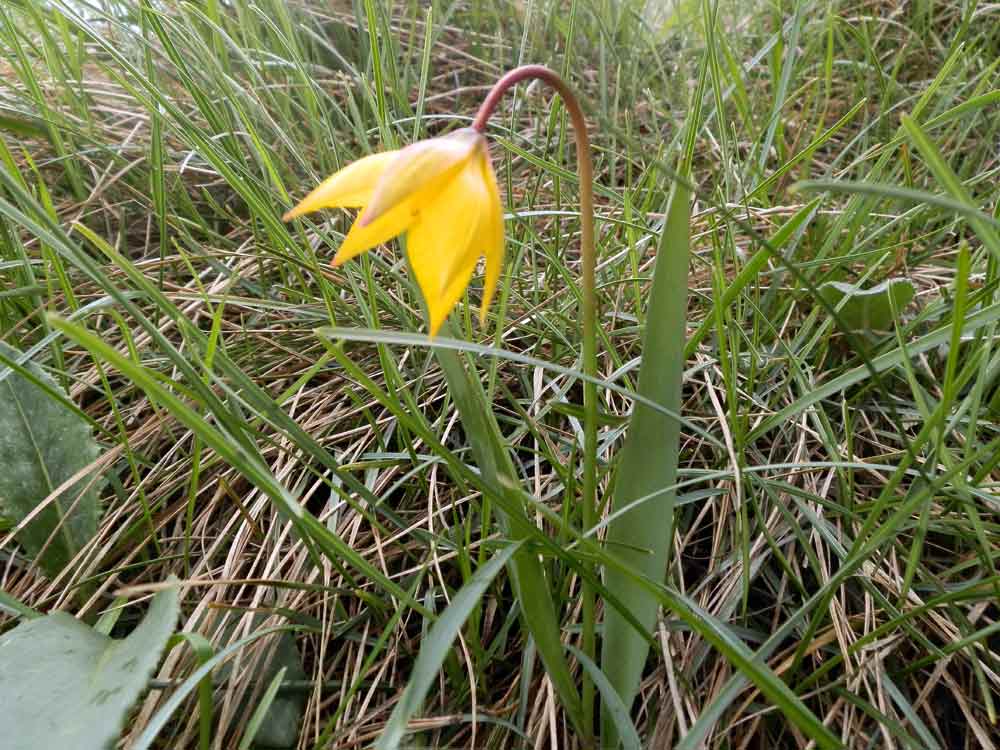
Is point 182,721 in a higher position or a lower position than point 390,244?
lower

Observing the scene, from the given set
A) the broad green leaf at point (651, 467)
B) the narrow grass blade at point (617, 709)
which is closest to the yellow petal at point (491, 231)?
the broad green leaf at point (651, 467)

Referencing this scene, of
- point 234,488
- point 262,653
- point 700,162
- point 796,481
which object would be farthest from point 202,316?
point 700,162

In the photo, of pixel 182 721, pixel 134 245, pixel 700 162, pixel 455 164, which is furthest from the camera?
pixel 700 162

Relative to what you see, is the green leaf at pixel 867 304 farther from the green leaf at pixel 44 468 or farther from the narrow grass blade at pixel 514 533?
the green leaf at pixel 44 468

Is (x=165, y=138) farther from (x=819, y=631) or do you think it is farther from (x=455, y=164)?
(x=819, y=631)

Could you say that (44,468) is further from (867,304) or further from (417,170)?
(867,304)

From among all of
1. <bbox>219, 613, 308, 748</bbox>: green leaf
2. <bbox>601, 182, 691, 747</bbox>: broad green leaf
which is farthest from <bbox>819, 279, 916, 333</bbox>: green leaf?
<bbox>219, 613, 308, 748</bbox>: green leaf

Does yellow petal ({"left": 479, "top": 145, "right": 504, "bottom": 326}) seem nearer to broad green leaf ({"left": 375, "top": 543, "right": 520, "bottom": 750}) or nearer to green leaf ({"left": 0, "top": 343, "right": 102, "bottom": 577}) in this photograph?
broad green leaf ({"left": 375, "top": 543, "right": 520, "bottom": 750})
